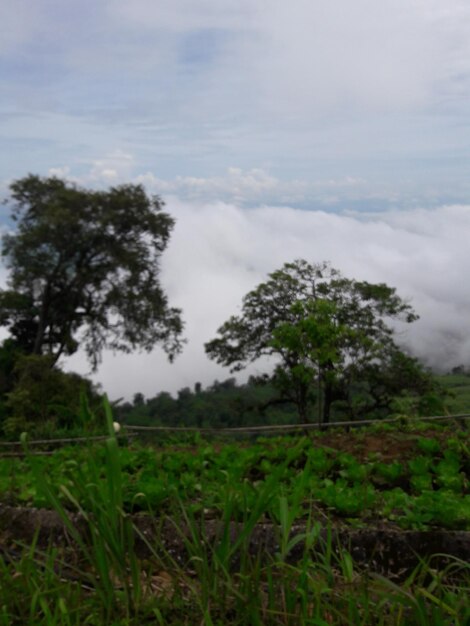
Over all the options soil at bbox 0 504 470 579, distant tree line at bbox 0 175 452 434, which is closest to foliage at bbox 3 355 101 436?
distant tree line at bbox 0 175 452 434

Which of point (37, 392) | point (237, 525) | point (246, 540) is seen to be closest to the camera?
point (246, 540)

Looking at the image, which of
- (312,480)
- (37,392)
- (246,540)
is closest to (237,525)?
(246,540)

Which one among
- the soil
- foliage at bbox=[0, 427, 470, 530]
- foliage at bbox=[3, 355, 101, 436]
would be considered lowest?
the soil

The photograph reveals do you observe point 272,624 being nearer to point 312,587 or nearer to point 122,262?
point 312,587

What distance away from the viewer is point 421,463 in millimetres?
3832

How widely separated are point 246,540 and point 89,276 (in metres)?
23.5

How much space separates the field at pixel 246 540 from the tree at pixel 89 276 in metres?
20.9

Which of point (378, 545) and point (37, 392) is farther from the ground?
point (37, 392)

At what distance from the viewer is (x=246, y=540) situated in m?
2.10

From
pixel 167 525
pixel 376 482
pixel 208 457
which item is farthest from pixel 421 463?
pixel 167 525

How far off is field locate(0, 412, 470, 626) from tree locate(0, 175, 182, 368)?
68.7 ft

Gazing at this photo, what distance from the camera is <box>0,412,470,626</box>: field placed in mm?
2066

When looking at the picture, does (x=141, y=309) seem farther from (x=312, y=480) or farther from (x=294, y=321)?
(x=312, y=480)

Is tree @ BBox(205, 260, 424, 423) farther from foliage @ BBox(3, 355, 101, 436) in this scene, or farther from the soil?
the soil
